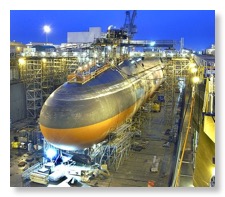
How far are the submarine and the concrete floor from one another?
4.41 feet

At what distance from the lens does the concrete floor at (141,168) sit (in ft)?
30.0

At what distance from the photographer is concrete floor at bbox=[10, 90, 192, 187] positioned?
9.14m

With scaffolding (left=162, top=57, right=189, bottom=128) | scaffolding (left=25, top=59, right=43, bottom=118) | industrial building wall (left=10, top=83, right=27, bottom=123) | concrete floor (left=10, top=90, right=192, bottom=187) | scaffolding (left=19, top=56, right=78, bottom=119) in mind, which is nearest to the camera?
concrete floor (left=10, top=90, right=192, bottom=187)

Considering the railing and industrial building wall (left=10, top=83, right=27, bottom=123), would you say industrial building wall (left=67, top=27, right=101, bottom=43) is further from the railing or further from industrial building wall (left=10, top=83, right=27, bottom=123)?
the railing

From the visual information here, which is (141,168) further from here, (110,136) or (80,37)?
(80,37)

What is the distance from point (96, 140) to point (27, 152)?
4.33 meters

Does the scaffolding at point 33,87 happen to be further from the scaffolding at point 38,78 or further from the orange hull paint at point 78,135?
the orange hull paint at point 78,135

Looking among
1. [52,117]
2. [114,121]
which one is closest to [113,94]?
[114,121]

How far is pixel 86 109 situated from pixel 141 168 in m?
3.28

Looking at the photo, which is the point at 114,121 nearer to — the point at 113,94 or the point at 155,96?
the point at 113,94

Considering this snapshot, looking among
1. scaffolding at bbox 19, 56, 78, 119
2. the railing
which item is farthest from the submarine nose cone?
scaffolding at bbox 19, 56, 78, 119

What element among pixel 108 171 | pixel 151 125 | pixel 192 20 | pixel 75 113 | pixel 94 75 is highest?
pixel 192 20

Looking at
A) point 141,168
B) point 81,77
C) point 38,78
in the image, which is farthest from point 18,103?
point 141,168

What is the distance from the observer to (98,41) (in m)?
13.6
